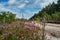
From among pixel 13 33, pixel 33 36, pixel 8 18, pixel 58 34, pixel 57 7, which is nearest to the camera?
pixel 33 36

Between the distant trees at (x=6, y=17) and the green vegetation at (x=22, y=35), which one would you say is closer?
the green vegetation at (x=22, y=35)

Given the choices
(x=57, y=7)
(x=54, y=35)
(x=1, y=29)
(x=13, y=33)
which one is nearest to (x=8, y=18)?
(x=54, y=35)

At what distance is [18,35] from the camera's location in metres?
7.72

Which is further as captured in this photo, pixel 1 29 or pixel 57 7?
pixel 57 7

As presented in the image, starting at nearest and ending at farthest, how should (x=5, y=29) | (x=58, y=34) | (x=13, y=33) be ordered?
1. (x=13, y=33)
2. (x=5, y=29)
3. (x=58, y=34)

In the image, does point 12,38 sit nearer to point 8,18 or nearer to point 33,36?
point 33,36

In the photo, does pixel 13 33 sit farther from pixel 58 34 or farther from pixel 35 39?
pixel 58 34

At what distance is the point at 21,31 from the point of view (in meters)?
7.90

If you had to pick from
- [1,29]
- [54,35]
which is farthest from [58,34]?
[1,29]

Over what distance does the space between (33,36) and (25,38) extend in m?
0.28

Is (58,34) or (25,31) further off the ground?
(25,31)

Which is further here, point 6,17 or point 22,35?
point 6,17

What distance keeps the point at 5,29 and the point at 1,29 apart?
0.51 meters

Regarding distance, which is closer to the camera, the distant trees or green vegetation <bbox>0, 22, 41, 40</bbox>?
green vegetation <bbox>0, 22, 41, 40</bbox>
